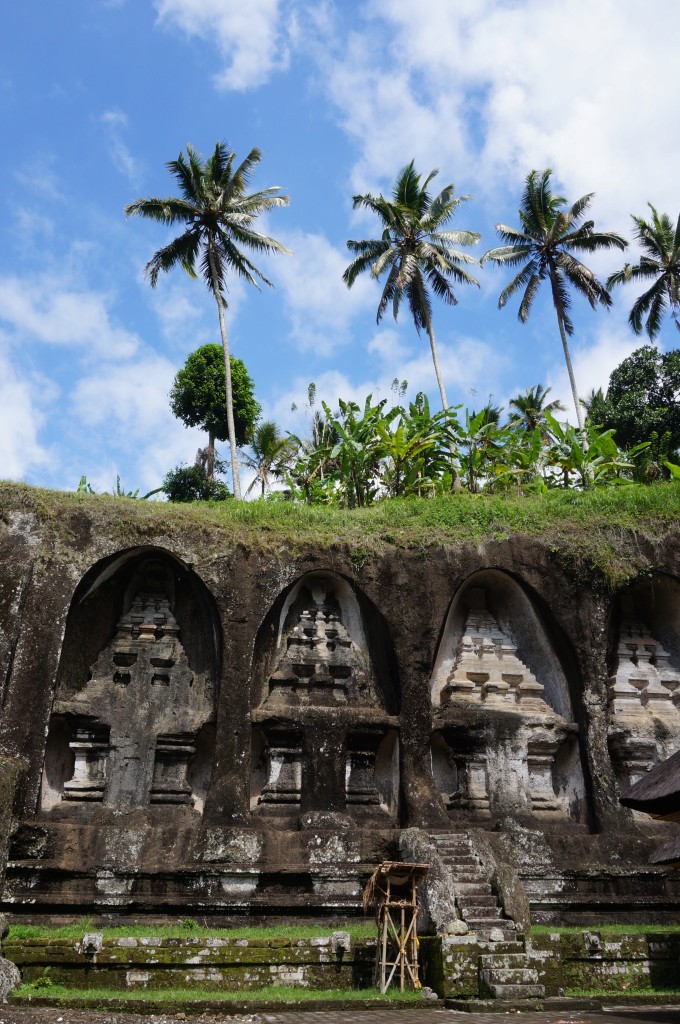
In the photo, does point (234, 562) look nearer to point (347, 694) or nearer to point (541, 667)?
point (347, 694)

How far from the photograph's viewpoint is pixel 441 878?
9.99 m

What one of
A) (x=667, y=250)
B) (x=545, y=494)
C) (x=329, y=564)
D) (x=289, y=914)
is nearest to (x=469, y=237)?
(x=667, y=250)

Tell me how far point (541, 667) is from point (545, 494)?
334 centimetres

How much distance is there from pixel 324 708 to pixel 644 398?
23.5m

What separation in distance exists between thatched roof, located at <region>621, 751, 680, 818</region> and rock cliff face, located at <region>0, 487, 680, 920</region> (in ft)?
17.7

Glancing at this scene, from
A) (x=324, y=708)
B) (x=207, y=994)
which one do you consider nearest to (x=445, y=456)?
(x=324, y=708)

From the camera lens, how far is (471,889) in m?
10.6

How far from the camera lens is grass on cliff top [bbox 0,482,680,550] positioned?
44.6 ft

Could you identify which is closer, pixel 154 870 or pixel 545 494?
pixel 154 870

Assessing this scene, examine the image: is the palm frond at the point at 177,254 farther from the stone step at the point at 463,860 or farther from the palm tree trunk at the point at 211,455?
the stone step at the point at 463,860

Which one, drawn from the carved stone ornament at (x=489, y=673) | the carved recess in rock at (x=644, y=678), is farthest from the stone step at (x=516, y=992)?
the carved recess in rock at (x=644, y=678)

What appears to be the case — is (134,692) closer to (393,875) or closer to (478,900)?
(393,875)

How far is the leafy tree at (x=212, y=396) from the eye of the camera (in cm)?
3234

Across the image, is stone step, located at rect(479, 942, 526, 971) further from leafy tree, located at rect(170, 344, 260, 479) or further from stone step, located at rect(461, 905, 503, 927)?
leafy tree, located at rect(170, 344, 260, 479)
